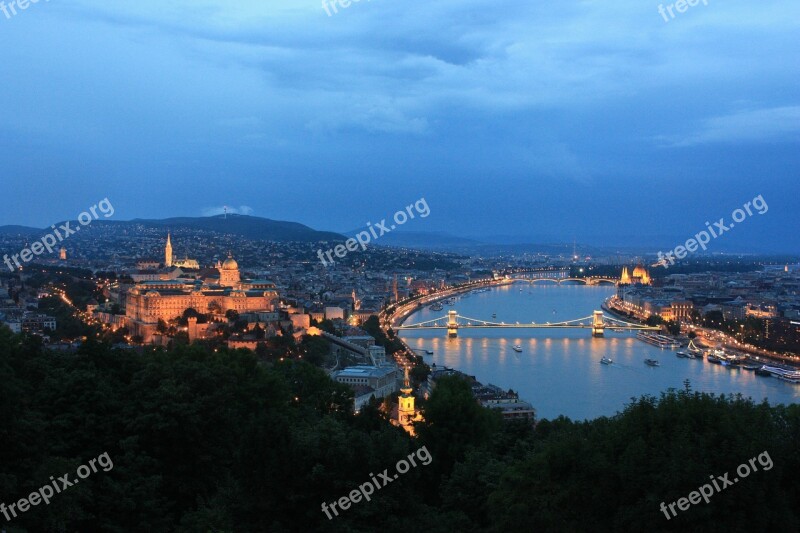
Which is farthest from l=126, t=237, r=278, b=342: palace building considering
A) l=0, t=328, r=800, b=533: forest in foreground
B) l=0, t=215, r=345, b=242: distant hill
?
l=0, t=215, r=345, b=242: distant hill

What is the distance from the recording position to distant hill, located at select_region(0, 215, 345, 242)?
51312 millimetres

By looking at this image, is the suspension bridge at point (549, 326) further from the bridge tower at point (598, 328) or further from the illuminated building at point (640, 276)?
the illuminated building at point (640, 276)

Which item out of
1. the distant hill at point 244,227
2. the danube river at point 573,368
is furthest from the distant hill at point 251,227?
the danube river at point 573,368

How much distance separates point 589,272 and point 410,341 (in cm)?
3163

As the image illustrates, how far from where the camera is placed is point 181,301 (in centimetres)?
1636

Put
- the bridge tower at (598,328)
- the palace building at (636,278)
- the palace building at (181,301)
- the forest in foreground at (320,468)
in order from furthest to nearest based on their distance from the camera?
1. the palace building at (636,278)
2. the bridge tower at (598,328)
3. the palace building at (181,301)
4. the forest in foreground at (320,468)

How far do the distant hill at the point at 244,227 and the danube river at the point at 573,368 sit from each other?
99.0 feet

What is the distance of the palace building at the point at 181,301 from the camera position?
15.5m

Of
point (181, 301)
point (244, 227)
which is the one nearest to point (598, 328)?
point (181, 301)

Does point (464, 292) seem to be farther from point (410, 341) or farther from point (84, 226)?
point (84, 226)

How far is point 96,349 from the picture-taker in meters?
4.80

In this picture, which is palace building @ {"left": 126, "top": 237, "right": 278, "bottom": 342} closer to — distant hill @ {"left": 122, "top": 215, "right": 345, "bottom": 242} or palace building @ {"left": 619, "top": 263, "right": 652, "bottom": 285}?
palace building @ {"left": 619, "top": 263, "right": 652, "bottom": 285}

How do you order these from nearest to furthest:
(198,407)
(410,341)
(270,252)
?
(198,407)
(410,341)
(270,252)

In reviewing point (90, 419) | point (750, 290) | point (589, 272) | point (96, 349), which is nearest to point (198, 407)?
point (90, 419)
